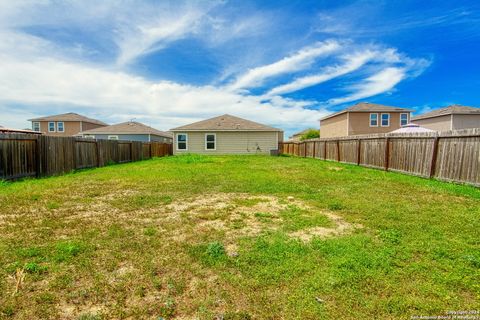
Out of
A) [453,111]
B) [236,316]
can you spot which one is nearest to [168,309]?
[236,316]

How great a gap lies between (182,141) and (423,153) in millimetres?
19616

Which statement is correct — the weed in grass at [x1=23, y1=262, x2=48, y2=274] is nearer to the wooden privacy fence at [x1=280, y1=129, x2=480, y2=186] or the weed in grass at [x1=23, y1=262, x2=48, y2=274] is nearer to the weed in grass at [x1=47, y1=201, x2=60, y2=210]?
the weed in grass at [x1=47, y1=201, x2=60, y2=210]

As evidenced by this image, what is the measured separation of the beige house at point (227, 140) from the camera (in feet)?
79.1

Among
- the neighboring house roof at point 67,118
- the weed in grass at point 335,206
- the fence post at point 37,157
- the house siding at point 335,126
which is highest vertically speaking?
the neighboring house roof at point 67,118

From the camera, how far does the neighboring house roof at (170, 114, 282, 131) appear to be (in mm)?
23828

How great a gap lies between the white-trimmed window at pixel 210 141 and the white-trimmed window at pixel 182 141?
1.99 meters

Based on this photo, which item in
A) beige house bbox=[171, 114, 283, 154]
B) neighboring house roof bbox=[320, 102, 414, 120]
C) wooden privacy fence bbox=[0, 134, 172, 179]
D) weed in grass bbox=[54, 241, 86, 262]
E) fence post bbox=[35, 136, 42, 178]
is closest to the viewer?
weed in grass bbox=[54, 241, 86, 262]

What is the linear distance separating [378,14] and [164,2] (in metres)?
10.5

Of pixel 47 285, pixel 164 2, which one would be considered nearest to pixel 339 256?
pixel 47 285

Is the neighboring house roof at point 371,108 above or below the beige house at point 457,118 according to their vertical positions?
above

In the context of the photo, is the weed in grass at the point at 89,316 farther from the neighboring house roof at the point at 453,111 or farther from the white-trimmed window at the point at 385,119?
the neighboring house roof at the point at 453,111

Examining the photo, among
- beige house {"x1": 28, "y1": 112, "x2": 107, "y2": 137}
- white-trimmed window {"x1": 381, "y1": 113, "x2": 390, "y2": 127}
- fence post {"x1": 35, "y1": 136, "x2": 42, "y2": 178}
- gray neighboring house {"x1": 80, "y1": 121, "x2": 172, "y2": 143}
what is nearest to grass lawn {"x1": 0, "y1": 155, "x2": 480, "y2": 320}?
fence post {"x1": 35, "y1": 136, "x2": 42, "y2": 178}

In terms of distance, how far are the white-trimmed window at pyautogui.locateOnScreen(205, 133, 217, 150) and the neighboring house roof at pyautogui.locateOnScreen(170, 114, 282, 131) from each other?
2.15 ft

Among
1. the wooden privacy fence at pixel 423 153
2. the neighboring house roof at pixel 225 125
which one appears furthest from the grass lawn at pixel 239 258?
the neighboring house roof at pixel 225 125
